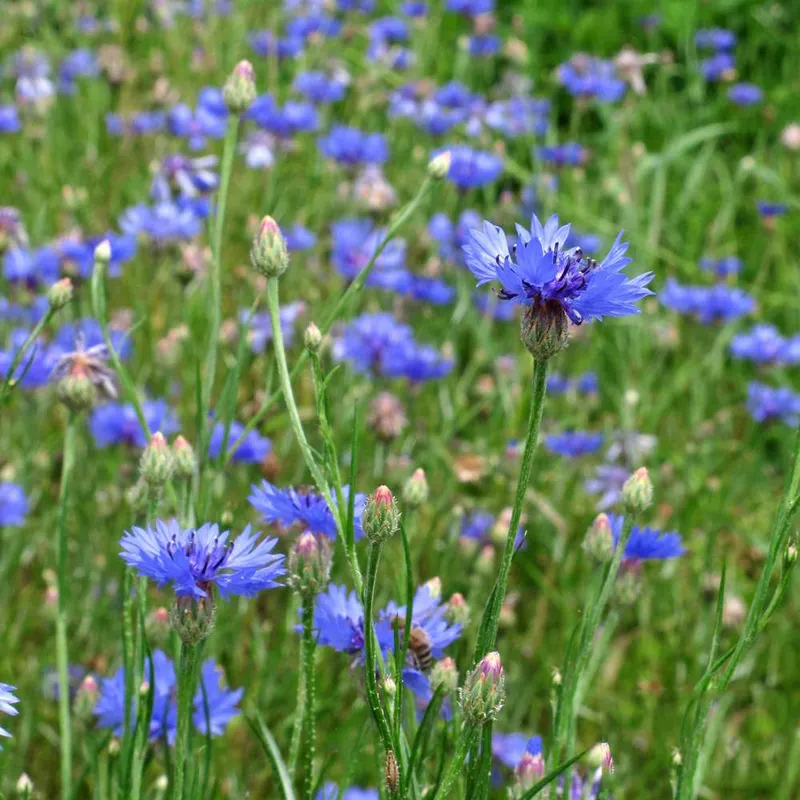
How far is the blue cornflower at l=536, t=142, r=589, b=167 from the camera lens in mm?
2576

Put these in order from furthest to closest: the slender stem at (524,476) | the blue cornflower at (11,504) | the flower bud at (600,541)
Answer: the blue cornflower at (11,504), the flower bud at (600,541), the slender stem at (524,476)

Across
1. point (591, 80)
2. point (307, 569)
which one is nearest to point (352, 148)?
point (591, 80)

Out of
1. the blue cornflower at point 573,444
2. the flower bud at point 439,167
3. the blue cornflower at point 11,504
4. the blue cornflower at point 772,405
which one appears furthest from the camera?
the blue cornflower at point 772,405

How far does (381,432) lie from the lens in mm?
1593

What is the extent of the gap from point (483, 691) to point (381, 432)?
0.93m

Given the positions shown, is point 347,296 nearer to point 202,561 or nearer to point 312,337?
point 312,337

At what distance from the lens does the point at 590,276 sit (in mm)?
696

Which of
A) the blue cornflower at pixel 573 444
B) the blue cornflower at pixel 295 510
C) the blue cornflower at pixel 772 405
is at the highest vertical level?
the blue cornflower at pixel 772 405

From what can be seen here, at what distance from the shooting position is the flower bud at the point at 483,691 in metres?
0.67

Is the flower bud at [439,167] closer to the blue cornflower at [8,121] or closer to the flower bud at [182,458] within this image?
the flower bud at [182,458]

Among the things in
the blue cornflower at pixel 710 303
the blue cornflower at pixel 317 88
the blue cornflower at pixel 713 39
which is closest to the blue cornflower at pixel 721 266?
the blue cornflower at pixel 710 303

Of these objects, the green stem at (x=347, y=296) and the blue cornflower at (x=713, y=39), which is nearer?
the green stem at (x=347, y=296)

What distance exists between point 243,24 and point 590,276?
3.04 meters

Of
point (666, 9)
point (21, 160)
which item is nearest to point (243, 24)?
point (21, 160)
